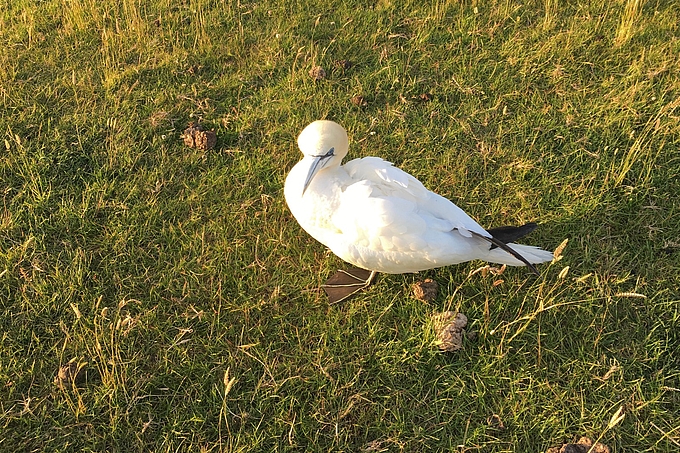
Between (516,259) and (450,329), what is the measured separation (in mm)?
543

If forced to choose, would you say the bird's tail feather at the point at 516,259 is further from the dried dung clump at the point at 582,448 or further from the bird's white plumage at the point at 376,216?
the dried dung clump at the point at 582,448

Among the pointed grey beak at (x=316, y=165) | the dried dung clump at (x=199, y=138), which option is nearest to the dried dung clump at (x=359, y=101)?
the dried dung clump at (x=199, y=138)

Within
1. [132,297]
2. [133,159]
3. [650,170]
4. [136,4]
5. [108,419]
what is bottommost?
[108,419]

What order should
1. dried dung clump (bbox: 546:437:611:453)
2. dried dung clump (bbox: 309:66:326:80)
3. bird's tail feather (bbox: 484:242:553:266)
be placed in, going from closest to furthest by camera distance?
dried dung clump (bbox: 546:437:611:453)
bird's tail feather (bbox: 484:242:553:266)
dried dung clump (bbox: 309:66:326:80)

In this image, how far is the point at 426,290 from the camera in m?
2.94

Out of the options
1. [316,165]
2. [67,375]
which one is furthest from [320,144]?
[67,375]

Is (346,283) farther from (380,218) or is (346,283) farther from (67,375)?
(67,375)

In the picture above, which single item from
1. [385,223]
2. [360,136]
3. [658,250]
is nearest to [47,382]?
[385,223]

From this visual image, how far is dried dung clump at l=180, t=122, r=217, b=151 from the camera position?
3.69 m

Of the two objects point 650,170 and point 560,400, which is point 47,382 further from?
point 650,170

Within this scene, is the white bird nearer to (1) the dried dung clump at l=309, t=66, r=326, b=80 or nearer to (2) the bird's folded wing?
(2) the bird's folded wing

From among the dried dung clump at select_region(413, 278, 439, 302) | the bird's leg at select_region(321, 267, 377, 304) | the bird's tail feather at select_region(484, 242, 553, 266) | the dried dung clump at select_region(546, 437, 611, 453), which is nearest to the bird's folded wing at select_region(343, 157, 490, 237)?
the bird's tail feather at select_region(484, 242, 553, 266)

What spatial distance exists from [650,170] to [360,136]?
2.14 meters

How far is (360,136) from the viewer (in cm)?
384
